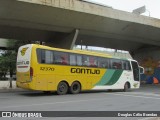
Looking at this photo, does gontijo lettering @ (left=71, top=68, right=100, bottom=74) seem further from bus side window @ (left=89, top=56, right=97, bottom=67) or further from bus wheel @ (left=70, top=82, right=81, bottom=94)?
bus wheel @ (left=70, top=82, right=81, bottom=94)

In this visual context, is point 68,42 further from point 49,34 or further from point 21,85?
point 21,85

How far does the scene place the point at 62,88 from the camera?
19797mm

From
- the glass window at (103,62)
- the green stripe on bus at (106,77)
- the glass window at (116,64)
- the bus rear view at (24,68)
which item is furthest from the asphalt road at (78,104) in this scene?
the glass window at (116,64)

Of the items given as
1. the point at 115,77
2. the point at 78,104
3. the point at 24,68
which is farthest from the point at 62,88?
the point at 78,104

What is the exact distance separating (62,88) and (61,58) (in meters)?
1.92

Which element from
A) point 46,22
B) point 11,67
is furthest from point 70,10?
point 11,67

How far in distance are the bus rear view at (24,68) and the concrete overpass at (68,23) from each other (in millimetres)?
4647

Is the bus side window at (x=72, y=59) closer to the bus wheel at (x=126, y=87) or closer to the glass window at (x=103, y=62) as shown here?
the glass window at (x=103, y=62)

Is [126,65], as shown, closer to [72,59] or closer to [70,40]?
[72,59]

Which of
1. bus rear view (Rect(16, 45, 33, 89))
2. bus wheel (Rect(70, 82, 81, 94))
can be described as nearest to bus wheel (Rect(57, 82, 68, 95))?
bus wheel (Rect(70, 82, 81, 94))

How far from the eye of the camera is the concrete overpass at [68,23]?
76.3ft

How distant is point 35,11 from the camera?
23.4m

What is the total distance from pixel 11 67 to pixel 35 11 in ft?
26.7

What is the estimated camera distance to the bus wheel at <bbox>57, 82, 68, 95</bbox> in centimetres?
1951
